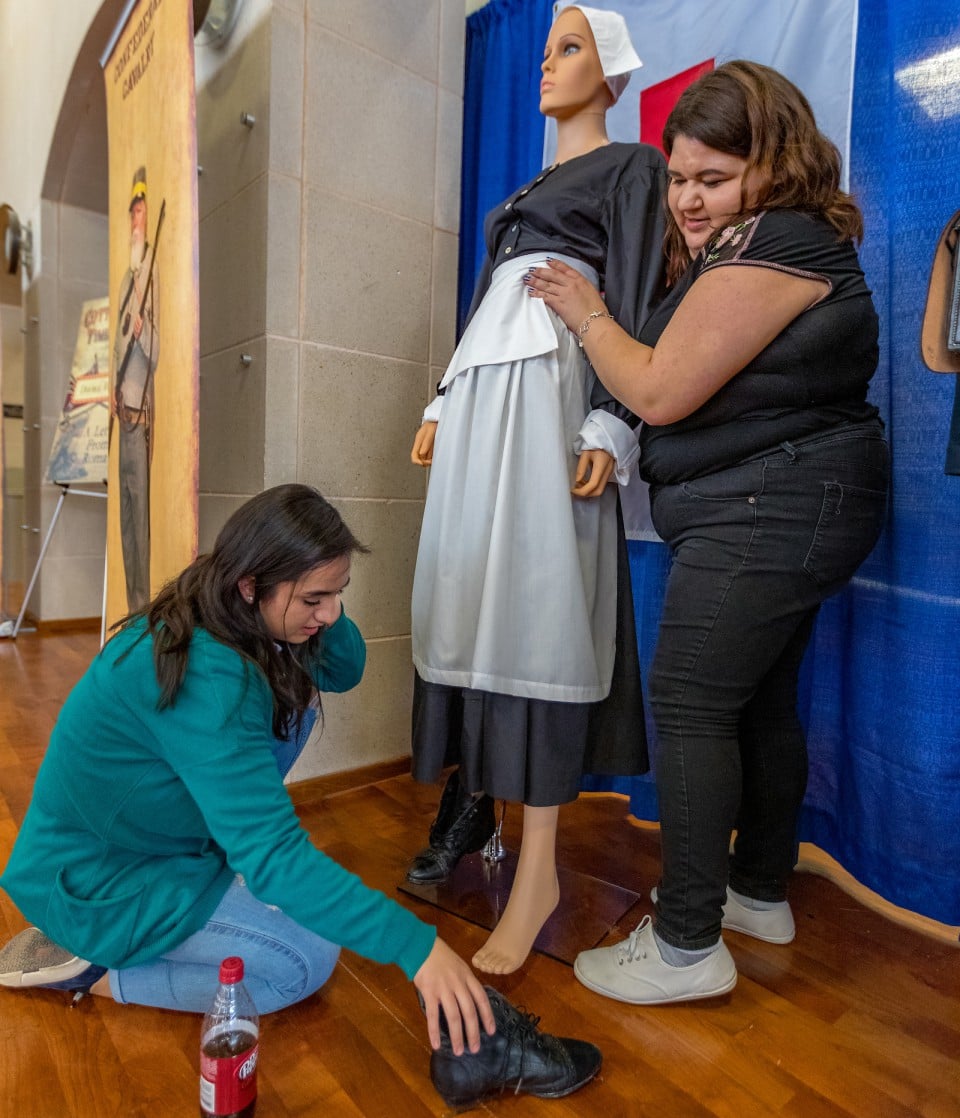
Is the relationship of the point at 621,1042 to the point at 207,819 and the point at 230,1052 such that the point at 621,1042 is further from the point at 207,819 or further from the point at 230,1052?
the point at 207,819

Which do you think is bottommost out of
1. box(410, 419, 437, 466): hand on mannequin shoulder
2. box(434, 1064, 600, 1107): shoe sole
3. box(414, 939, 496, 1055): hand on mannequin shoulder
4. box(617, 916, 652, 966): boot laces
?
box(434, 1064, 600, 1107): shoe sole

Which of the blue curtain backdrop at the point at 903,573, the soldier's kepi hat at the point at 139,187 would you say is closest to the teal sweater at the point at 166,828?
the blue curtain backdrop at the point at 903,573

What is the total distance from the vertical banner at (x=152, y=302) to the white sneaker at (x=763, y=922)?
1165 mm

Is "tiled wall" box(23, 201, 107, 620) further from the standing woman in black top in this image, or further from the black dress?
the standing woman in black top

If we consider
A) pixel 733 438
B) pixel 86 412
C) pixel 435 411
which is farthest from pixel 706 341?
pixel 86 412

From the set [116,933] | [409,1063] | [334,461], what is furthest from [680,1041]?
[334,461]

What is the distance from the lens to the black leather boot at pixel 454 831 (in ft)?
4.47

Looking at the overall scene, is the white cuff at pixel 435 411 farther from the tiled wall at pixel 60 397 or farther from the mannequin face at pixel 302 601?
the tiled wall at pixel 60 397

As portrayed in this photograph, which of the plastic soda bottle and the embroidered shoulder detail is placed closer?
the plastic soda bottle

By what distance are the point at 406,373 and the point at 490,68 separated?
0.82 metres

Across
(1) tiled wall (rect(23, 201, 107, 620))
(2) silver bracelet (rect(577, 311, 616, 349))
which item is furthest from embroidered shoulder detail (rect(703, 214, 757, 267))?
(1) tiled wall (rect(23, 201, 107, 620))

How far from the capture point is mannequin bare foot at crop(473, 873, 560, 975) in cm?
110

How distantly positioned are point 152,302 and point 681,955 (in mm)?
1620

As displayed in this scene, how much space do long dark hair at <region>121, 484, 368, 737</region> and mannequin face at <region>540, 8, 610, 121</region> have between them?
33.3 inches
